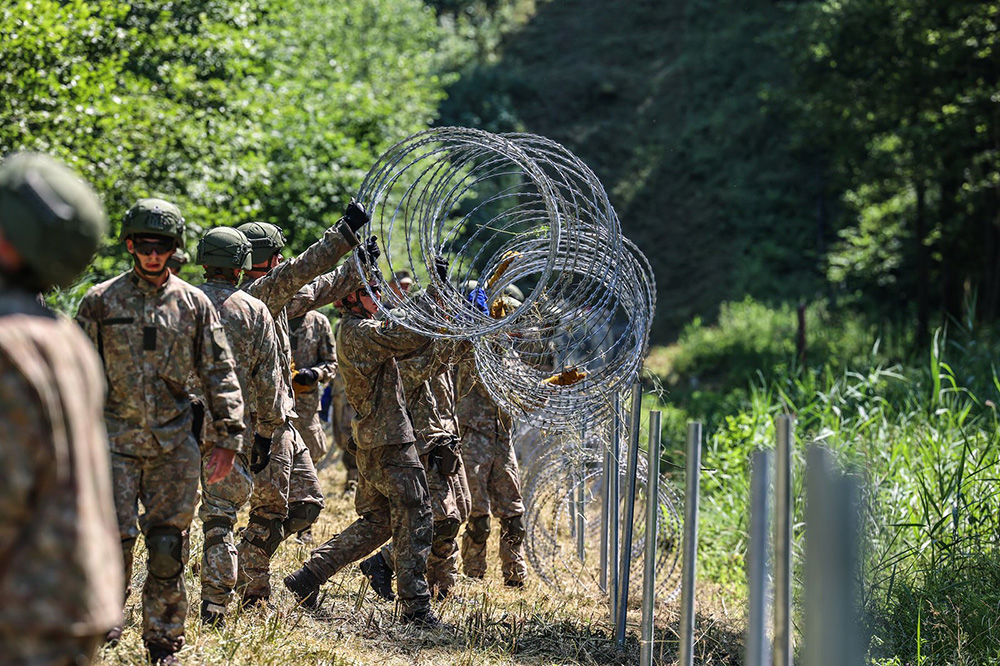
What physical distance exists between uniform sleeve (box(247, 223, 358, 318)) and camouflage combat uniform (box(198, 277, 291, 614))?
0.36 meters

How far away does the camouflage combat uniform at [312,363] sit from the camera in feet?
25.6

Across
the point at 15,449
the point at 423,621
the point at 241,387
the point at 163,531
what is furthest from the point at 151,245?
the point at 423,621

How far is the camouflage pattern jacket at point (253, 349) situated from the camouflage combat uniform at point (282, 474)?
1.11ft

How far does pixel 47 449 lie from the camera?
254 centimetres

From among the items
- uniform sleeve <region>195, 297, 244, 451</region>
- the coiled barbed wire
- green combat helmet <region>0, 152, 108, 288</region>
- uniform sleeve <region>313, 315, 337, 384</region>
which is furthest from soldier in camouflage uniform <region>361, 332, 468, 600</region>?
green combat helmet <region>0, 152, 108, 288</region>

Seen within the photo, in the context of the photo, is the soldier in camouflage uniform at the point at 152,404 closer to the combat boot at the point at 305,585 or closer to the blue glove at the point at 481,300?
the combat boot at the point at 305,585

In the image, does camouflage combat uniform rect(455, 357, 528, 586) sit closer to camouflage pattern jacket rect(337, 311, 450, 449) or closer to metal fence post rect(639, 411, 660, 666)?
camouflage pattern jacket rect(337, 311, 450, 449)

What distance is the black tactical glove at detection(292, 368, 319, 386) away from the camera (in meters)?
7.56

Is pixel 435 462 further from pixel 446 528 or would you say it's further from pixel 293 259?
pixel 293 259

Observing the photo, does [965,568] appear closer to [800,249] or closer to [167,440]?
[167,440]

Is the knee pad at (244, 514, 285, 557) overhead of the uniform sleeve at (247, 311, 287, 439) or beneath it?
beneath

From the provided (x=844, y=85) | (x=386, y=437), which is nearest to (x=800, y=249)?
(x=844, y=85)

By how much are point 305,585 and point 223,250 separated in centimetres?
184

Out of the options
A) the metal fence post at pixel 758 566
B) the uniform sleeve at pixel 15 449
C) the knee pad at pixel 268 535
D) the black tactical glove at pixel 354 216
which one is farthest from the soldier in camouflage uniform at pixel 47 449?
the knee pad at pixel 268 535
